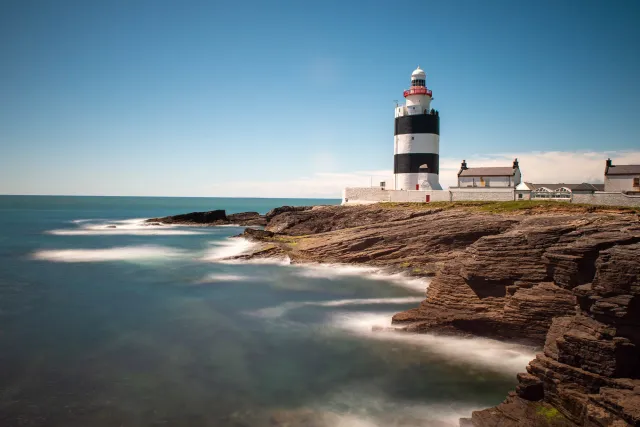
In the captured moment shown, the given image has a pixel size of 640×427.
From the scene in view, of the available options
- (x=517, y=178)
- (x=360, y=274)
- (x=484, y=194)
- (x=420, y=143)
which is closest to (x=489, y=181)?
(x=517, y=178)

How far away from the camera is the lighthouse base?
48.2 m

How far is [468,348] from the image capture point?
51.6 ft

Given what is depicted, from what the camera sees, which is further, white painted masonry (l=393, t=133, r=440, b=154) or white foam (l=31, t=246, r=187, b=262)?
white painted masonry (l=393, t=133, r=440, b=154)

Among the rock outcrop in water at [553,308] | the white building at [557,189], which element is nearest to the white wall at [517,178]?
the white building at [557,189]

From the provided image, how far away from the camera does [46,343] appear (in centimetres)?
1720

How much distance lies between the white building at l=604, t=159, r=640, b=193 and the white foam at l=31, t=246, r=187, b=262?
41.8 meters

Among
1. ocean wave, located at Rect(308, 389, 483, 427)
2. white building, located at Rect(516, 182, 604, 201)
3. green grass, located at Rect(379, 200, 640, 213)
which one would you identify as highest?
white building, located at Rect(516, 182, 604, 201)

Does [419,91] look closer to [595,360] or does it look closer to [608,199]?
[608,199]

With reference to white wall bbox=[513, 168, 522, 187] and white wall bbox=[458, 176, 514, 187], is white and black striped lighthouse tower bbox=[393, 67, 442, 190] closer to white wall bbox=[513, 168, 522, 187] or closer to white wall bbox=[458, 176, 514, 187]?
white wall bbox=[458, 176, 514, 187]

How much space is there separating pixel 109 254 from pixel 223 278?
17.5 m

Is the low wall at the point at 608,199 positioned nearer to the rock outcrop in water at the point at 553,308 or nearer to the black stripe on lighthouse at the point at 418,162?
the rock outcrop in water at the point at 553,308

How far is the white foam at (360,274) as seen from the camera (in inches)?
1029

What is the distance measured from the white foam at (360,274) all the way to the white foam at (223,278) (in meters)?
3.70

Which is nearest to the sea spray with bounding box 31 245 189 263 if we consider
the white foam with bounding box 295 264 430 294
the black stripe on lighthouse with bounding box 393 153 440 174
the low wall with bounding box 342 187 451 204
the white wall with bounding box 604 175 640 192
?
the white foam with bounding box 295 264 430 294
